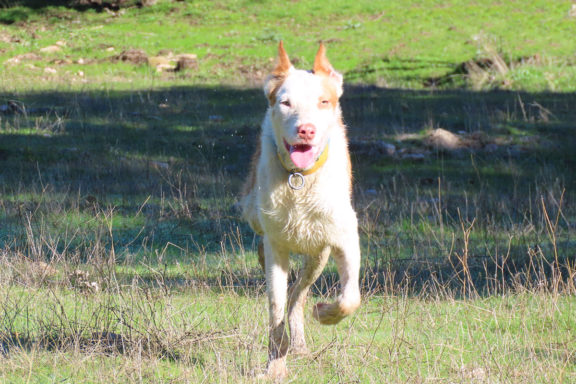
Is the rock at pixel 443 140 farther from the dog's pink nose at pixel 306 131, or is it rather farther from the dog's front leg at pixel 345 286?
the dog's pink nose at pixel 306 131

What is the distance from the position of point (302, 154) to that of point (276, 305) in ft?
3.22

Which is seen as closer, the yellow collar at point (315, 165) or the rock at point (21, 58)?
the yellow collar at point (315, 165)

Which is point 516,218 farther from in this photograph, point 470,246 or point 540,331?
point 540,331

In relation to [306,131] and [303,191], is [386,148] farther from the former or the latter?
[306,131]

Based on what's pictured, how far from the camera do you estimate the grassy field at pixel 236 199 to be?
5.11 m

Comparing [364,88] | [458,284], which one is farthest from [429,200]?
[364,88]

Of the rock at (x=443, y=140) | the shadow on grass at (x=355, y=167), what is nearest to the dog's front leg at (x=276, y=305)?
the shadow on grass at (x=355, y=167)

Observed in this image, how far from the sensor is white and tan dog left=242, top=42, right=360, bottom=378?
483 cm

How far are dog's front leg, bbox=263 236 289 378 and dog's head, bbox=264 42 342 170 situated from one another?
0.63m

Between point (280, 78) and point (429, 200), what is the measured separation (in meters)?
6.02

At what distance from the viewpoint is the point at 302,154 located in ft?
15.7

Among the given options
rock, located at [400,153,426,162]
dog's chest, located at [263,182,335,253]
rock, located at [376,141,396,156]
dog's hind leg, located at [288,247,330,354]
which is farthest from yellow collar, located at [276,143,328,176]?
rock, located at [376,141,396,156]

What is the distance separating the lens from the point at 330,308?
4.82m

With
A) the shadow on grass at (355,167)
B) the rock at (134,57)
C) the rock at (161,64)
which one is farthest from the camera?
the rock at (134,57)
